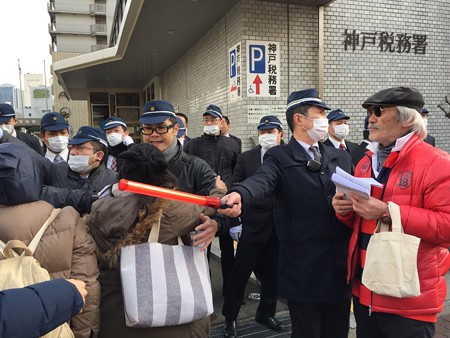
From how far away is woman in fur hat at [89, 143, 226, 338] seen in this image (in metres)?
1.68

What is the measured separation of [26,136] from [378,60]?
277 inches

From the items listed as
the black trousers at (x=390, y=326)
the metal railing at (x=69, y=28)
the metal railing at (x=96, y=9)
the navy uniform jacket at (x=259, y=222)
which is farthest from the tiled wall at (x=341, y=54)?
the metal railing at (x=96, y=9)

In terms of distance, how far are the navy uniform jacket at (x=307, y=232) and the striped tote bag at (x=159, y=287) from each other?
0.71 metres

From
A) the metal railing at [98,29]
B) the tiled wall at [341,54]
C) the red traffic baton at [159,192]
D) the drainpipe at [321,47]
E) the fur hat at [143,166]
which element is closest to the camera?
the red traffic baton at [159,192]

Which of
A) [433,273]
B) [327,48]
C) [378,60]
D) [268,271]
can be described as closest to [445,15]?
[378,60]

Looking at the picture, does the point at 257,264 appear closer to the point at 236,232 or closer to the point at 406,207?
the point at 236,232

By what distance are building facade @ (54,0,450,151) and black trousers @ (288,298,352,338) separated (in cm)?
492

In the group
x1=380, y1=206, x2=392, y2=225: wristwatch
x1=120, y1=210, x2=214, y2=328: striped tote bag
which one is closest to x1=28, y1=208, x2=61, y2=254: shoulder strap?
x1=120, y1=210, x2=214, y2=328: striped tote bag

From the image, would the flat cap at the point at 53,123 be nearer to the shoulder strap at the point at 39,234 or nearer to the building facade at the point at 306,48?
the shoulder strap at the point at 39,234

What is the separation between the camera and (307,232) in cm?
229

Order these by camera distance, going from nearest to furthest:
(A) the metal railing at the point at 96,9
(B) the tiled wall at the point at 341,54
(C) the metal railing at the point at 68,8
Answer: (B) the tiled wall at the point at 341,54 → (C) the metal railing at the point at 68,8 → (A) the metal railing at the point at 96,9

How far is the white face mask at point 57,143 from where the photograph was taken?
414cm

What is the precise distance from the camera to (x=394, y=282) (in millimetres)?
1738

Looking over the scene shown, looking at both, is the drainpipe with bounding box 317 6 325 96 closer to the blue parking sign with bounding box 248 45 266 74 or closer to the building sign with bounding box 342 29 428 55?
the building sign with bounding box 342 29 428 55
